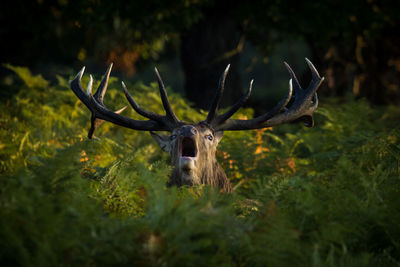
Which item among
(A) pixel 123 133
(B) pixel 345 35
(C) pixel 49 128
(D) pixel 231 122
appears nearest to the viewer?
(D) pixel 231 122

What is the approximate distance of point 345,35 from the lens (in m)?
9.95

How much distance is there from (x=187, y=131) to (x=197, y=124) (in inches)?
16.6

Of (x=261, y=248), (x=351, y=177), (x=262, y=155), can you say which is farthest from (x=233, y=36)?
(x=261, y=248)

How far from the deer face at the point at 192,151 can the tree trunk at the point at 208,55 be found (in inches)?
180

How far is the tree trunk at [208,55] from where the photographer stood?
9555mm

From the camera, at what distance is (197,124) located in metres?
4.92

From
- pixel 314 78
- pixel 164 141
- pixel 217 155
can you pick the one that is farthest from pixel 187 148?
pixel 314 78

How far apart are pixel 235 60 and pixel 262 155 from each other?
4.63m

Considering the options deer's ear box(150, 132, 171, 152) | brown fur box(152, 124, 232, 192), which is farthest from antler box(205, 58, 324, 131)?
deer's ear box(150, 132, 171, 152)

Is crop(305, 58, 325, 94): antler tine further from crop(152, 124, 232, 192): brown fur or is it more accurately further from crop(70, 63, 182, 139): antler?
crop(70, 63, 182, 139): antler

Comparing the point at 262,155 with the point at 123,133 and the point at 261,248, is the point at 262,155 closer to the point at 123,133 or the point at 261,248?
the point at 123,133

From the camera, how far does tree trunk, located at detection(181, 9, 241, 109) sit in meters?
9.55

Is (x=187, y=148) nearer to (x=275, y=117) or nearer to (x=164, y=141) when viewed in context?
(x=164, y=141)

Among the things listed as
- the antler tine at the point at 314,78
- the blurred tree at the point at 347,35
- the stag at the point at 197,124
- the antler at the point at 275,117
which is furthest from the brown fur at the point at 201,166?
the blurred tree at the point at 347,35
